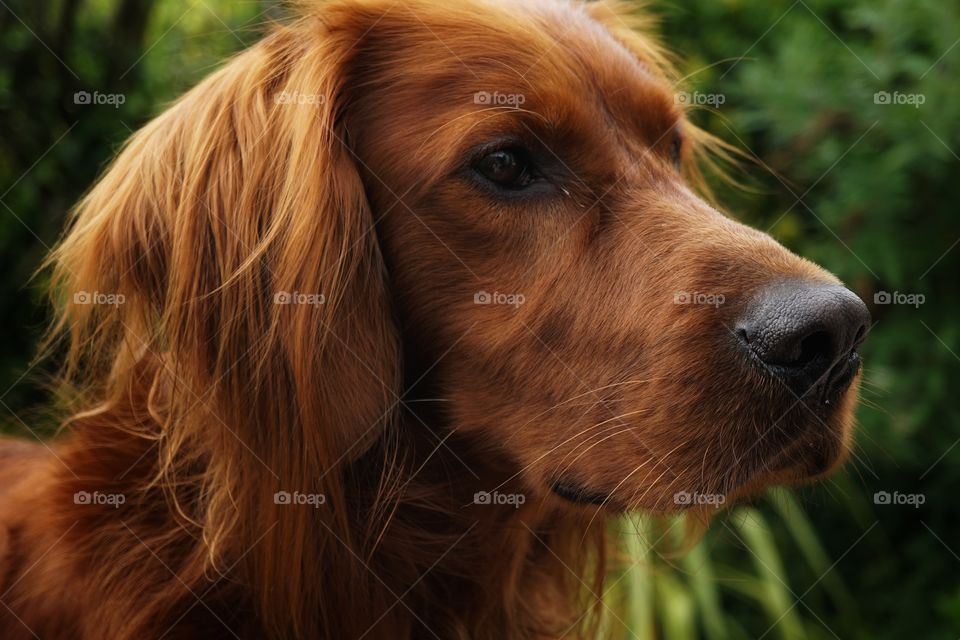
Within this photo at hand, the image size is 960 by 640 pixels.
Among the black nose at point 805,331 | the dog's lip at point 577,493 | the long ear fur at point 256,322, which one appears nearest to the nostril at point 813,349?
the black nose at point 805,331

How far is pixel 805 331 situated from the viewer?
1952 mm

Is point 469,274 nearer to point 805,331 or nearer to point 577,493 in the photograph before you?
point 577,493

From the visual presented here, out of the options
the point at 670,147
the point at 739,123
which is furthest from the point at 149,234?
the point at 739,123

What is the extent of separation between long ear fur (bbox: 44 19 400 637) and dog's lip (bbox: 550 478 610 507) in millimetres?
422

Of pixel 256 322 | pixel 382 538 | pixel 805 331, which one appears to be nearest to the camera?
pixel 805 331

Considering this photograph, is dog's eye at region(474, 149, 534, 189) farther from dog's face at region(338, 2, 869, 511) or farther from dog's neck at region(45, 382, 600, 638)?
dog's neck at region(45, 382, 600, 638)

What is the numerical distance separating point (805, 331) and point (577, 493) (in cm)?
66

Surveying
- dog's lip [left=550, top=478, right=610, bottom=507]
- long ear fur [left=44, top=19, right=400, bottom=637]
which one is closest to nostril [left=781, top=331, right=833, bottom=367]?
dog's lip [left=550, top=478, right=610, bottom=507]

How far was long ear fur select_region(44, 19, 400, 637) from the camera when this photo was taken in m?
2.17

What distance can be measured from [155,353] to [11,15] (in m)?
2.54

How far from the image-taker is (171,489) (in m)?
2.29

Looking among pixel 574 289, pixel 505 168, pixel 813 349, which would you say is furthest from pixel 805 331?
pixel 505 168

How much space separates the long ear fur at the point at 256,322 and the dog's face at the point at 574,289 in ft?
0.43

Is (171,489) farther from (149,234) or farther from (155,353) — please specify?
(149,234)
